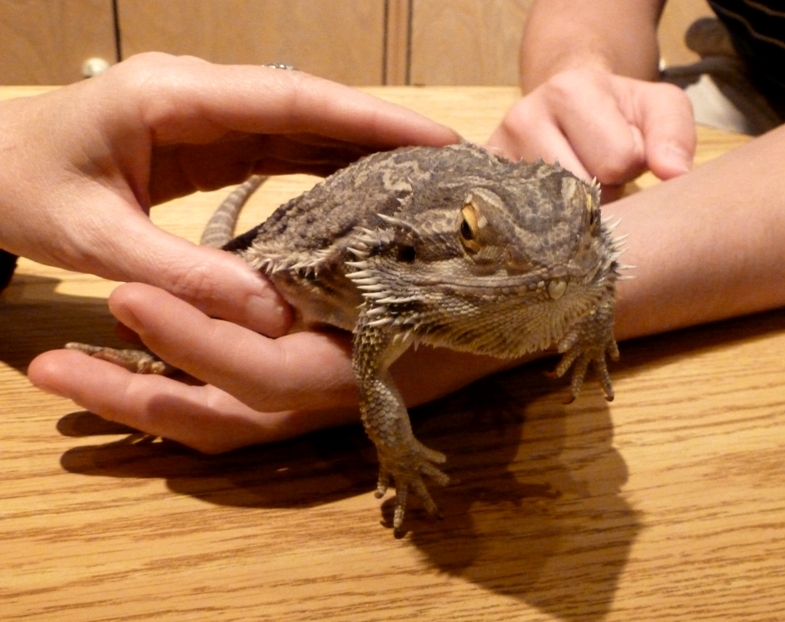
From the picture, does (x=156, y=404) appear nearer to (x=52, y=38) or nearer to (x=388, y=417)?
(x=388, y=417)

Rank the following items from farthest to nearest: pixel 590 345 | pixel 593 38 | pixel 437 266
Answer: pixel 593 38, pixel 590 345, pixel 437 266

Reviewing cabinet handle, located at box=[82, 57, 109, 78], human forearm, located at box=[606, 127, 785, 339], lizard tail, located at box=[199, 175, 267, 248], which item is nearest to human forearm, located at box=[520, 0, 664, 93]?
human forearm, located at box=[606, 127, 785, 339]

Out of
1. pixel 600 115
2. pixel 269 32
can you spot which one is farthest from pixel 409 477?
pixel 269 32

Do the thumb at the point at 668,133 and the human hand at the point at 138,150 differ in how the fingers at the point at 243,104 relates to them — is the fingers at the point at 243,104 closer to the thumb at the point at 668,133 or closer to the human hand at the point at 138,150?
the human hand at the point at 138,150

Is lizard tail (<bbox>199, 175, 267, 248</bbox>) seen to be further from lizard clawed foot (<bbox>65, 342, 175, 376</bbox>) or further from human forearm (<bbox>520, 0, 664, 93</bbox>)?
human forearm (<bbox>520, 0, 664, 93</bbox>)

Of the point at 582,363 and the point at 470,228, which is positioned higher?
the point at 470,228

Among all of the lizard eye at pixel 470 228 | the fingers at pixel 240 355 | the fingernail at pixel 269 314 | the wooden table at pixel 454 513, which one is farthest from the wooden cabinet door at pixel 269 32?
the lizard eye at pixel 470 228
